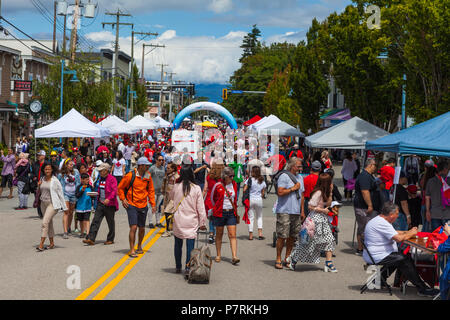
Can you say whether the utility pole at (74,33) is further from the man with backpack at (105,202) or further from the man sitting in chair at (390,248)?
the man sitting in chair at (390,248)

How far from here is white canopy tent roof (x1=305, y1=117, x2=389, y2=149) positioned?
1981cm

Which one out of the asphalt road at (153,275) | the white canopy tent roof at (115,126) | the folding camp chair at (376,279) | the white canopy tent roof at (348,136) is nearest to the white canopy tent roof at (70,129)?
the white canopy tent roof at (115,126)

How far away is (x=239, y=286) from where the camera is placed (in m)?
9.08

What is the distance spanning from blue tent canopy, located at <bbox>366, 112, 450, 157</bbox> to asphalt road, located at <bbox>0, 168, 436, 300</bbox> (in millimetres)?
2344

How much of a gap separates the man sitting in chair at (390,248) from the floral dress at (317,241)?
4.59 feet

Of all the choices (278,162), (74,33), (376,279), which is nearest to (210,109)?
(74,33)

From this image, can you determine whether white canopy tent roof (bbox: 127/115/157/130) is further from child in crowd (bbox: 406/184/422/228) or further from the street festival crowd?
child in crowd (bbox: 406/184/422/228)

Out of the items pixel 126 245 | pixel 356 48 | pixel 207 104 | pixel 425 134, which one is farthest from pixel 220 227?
pixel 207 104

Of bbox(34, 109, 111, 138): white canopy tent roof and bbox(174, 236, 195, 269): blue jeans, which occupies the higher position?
bbox(34, 109, 111, 138): white canopy tent roof

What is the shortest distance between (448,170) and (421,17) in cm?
706

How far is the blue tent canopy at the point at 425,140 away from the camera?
10844 millimetres

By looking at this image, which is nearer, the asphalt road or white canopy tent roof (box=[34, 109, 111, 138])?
the asphalt road

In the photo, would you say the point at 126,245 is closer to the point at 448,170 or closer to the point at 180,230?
the point at 180,230

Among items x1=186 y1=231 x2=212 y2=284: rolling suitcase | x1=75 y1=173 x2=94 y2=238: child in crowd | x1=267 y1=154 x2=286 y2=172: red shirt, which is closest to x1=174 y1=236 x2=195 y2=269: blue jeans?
x1=186 y1=231 x2=212 y2=284: rolling suitcase
